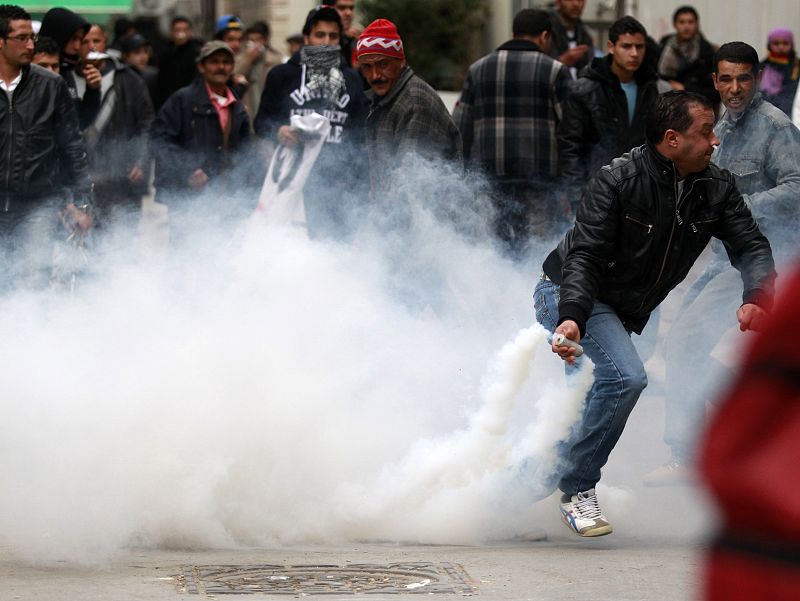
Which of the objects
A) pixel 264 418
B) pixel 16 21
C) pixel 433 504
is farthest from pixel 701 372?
pixel 16 21

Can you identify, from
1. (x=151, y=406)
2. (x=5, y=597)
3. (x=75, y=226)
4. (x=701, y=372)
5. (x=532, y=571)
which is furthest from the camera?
(x=75, y=226)

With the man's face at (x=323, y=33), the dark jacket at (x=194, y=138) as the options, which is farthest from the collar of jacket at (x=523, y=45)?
the dark jacket at (x=194, y=138)

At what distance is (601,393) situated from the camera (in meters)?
4.93

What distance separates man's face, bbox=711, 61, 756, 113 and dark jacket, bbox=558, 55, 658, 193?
1.81 metres

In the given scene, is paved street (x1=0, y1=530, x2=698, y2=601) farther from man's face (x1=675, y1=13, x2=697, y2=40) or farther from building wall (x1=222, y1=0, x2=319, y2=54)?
building wall (x1=222, y1=0, x2=319, y2=54)

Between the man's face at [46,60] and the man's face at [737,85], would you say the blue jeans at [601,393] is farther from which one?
the man's face at [46,60]

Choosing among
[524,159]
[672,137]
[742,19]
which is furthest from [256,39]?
[672,137]

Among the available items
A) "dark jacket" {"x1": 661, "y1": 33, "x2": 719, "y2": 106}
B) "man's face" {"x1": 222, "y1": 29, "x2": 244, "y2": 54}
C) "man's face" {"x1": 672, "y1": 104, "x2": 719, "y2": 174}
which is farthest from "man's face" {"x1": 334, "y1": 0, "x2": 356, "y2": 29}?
"man's face" {"x1": 672, "y1": 104, "x2": 719, "y2": 174}

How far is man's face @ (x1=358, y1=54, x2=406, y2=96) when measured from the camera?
701 centimetres

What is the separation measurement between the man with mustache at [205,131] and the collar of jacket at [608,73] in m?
2.06

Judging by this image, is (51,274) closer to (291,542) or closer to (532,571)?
(291,542)

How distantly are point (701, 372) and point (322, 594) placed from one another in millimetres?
2383

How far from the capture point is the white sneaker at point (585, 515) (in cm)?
505

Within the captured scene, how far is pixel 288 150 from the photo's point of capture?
7.86 meters
